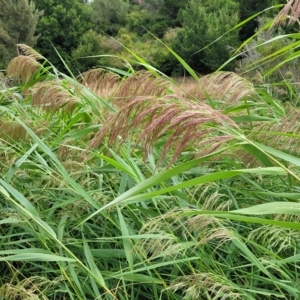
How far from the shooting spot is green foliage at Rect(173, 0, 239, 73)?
854 inches

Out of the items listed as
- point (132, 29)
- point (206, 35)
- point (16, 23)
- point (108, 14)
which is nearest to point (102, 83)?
point (206, 35)

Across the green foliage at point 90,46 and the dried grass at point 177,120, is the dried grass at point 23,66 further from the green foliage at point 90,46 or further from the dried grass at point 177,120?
the green foliage at point 90,46

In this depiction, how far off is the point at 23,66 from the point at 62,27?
1191 inches

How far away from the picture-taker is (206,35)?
2277cm

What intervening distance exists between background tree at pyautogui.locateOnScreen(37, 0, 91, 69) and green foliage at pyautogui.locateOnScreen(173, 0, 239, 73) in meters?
7.90

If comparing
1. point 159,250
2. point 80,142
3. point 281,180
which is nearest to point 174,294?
point 159,250

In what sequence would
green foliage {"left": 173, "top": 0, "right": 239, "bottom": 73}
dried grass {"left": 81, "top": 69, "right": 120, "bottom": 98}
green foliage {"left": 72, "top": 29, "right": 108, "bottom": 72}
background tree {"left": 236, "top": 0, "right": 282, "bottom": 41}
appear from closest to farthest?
dried grass {"left": 81, "top": 69, "right": 120, "bottom": 98} → green foliage {"left": 173, "top": 0, "right": 239, "bottom": 73} → background tree {"left": 236, "top": 0, "right": 282, "bottom": 41} → green foliage {"left": 72, "top": 29, "right": 108, "bottom": 72}

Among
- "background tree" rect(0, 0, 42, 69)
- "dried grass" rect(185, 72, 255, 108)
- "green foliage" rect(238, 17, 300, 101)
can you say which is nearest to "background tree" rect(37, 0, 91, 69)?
"background tree" rect(0, 0, 42, 69)

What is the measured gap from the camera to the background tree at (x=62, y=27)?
96.6 ft

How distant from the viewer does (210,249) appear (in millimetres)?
1488

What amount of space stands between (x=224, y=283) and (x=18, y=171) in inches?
36.4

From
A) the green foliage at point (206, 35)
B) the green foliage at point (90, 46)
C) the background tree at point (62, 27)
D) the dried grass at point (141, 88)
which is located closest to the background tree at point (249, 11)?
the green foliage at point (206, 35)

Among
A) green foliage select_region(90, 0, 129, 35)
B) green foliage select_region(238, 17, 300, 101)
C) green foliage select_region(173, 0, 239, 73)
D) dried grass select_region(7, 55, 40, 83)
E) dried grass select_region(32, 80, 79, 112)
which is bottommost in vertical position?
green foliage select_region(173, 0, 239, 73)

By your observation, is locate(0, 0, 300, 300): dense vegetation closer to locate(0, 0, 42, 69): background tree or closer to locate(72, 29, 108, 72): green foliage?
locate(72, 29, 108, 72): green foliage
